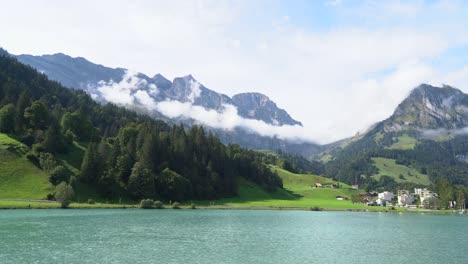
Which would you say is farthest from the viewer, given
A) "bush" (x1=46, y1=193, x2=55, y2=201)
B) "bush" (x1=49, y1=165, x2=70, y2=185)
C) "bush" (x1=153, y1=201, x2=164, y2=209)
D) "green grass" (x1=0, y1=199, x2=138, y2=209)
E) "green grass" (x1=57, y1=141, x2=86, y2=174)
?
"green grass" (x1=57, y1=141, x2=86, y2=174)

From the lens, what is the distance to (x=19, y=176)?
129m

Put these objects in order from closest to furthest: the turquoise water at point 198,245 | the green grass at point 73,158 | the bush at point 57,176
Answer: the turquoise water at point 198,245 < the bush at point 57,176 < the green grass at point 73,158

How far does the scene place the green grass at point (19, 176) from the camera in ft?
403

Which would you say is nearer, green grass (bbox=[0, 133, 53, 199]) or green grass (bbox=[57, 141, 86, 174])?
green grass (bbox=[0, 133, 53, 199])

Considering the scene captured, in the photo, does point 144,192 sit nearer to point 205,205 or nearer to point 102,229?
point 205,205

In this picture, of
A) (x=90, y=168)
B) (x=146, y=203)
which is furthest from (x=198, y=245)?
(x=90, y=168)

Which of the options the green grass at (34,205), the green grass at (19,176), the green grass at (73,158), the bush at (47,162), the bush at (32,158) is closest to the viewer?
the green grass at (34,205)

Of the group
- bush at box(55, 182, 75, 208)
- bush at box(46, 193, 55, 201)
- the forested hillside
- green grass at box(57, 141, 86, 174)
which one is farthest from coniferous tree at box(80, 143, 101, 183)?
bush at box(55, 182, 75, 208)

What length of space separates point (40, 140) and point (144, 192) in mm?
42973

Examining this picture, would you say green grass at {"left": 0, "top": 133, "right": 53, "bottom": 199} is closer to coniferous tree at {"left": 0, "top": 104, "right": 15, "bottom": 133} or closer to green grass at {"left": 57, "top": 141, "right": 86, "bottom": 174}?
green grass at {"left": 57, "top": 141, "right": 86, "bottom": 174}

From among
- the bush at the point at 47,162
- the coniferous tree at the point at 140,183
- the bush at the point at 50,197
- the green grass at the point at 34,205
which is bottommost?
the green grass at the point at 34,205

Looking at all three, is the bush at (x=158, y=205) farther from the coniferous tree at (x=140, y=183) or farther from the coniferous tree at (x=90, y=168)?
the coniferous tree at (x=90, y=168)

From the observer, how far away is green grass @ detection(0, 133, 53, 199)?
4831 inches

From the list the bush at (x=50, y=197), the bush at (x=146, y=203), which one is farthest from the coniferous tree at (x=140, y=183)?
the bush at (x=50, y=197)
